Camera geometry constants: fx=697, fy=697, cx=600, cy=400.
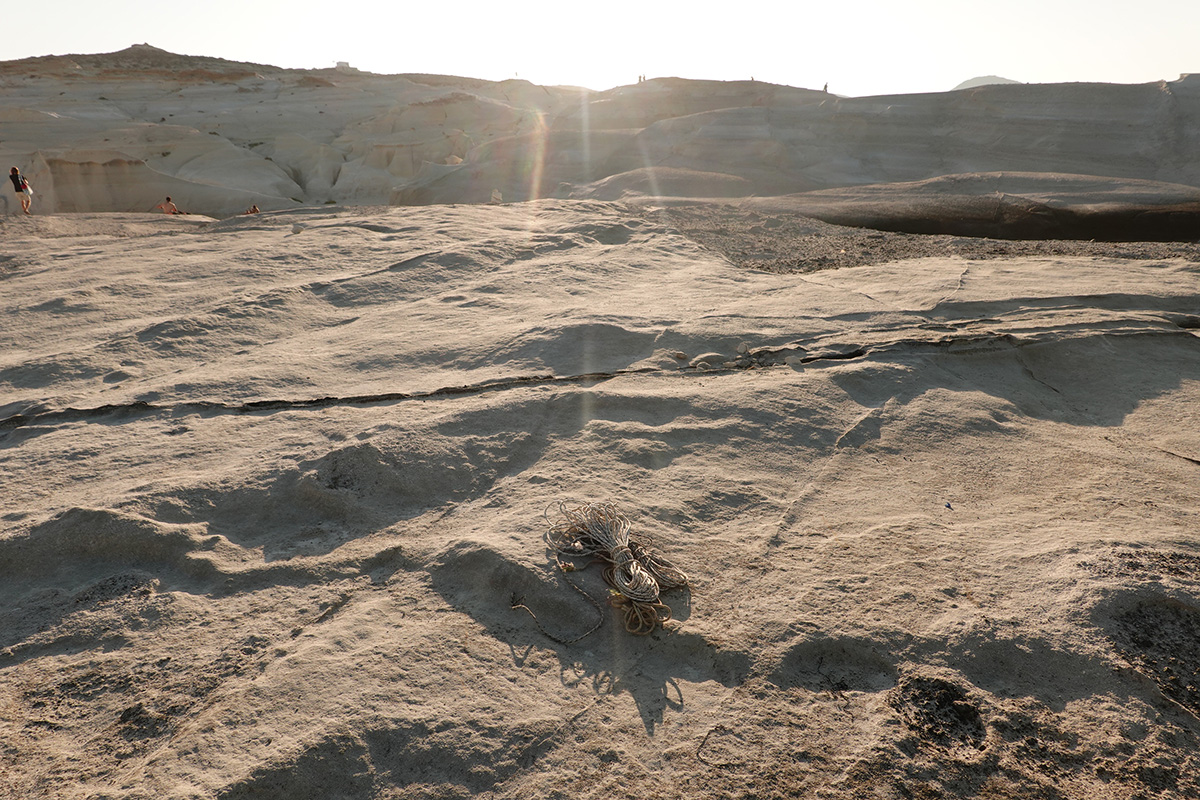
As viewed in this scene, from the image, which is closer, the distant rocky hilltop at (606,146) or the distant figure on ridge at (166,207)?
the distant figure on ridge at (166,207)

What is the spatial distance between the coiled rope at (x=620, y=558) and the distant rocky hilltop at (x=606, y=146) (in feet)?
26.0

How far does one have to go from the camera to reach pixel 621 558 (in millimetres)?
1978

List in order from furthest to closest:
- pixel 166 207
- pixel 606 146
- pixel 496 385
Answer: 1. pixel 606 146
2. pixel 166 207
3. pixel 496 385

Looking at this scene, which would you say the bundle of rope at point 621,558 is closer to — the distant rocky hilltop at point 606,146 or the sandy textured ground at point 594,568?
the sandy textured ground at point 594,568

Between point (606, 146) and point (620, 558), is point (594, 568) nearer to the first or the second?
point (620, 558)

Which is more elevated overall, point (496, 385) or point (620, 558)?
point (496, 385)

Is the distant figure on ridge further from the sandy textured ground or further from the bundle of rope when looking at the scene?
the bundle of rope

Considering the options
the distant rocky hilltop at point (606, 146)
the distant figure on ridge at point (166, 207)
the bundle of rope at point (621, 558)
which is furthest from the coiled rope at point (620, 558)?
the distant figure on ridge at point (166, 207)

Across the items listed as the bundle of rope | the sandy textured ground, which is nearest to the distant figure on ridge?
the sandy textured ground

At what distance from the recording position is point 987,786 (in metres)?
1.49

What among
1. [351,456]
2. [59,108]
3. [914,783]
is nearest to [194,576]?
[351,456]

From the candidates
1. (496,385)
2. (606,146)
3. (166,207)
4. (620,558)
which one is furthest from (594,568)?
(606,146)

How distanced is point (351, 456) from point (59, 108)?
65.0 ft

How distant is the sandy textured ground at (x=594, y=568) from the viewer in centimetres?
154
